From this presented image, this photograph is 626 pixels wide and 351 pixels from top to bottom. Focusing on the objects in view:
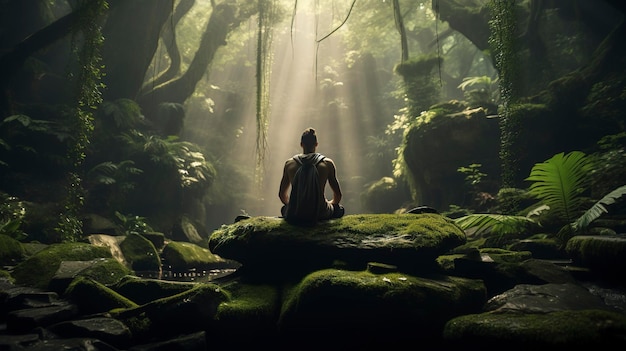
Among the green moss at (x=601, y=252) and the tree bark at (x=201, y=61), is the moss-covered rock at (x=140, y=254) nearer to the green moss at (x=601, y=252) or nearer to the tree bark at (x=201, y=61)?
the green moss at (x=601, y=252)

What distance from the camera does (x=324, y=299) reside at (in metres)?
3.82

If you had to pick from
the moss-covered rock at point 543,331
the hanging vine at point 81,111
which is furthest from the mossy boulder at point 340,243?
the hanging vine at point 81,111

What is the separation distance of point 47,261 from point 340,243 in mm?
5107

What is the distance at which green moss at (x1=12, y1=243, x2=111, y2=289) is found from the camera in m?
5.45

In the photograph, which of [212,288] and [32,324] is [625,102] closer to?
[212,288]

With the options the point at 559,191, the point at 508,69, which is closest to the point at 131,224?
the point at 508,69

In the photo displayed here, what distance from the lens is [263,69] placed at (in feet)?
33.6

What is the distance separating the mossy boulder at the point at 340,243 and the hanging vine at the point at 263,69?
4.48m

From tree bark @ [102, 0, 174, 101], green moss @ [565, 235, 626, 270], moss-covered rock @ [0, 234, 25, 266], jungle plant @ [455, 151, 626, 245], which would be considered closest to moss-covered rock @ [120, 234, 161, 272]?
moss-covered rock @ [0, 234, 25, 266]

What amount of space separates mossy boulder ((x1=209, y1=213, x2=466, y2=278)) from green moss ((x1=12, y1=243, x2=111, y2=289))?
279cm

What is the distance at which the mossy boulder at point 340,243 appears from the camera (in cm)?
461

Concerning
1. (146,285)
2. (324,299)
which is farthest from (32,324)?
(324,299)

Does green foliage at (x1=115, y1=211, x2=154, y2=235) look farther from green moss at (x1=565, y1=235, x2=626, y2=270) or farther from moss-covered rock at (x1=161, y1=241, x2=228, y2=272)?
green moss at (x1=565, y1=235, x2=626, y2=270)

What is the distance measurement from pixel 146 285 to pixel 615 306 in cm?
580
